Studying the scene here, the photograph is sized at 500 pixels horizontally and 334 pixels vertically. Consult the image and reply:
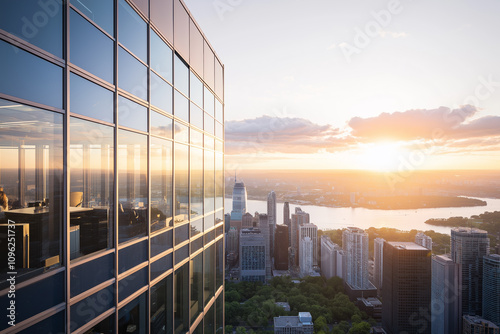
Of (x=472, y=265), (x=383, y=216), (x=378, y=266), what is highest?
(x=383, y=216)

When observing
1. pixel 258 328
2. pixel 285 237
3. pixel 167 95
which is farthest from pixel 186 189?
pixel 285 237

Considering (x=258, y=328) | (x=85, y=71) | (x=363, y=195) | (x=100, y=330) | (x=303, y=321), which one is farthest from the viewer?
(x=363, y=195)

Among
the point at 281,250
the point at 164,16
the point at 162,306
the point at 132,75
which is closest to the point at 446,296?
the point at 281,250

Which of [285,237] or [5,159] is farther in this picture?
[285,237]

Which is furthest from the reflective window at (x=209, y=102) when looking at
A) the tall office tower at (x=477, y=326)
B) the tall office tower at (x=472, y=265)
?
the tall office tower at (x=472, y=265)

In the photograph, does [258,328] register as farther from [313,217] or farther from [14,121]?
[313,217]

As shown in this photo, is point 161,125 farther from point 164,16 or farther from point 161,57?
point 164,16
